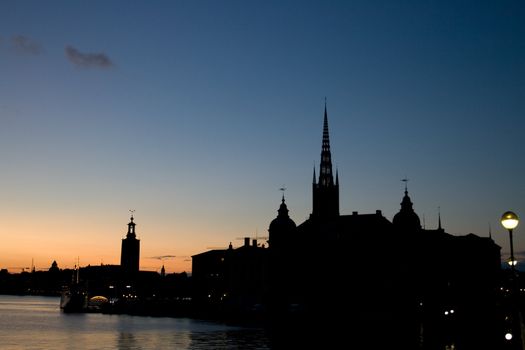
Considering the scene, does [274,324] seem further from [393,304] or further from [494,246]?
[494,246]

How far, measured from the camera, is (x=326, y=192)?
154500 millimetres

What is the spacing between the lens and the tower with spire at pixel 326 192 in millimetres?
153500

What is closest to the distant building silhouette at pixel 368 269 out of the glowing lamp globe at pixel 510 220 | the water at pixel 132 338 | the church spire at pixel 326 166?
the church spire at pixel 326 166

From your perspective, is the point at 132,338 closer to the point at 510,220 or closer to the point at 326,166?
the point at 326,166

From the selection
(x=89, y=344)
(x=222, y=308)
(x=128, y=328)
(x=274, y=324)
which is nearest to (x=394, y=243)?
(x=274, y=324)

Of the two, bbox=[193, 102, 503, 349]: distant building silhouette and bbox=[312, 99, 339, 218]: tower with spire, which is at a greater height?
bbox=[312, 99, 339, 218]: tower with spire

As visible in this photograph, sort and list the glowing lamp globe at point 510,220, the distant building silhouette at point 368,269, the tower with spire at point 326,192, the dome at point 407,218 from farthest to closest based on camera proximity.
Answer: the tower with spire at point 326,192, the dome at point 407,218, the distant building silhouette at point 368,269, the glowing lamp globe at point 510,220

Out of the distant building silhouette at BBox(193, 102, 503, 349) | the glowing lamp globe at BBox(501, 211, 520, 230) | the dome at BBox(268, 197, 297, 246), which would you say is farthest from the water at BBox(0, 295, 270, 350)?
the glowing lamp globe at BBox(501, 211, 520, 230)

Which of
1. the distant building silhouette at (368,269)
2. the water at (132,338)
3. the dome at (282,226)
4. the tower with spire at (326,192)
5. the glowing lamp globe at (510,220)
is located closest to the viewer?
the glowing lamp globe at (510,220)

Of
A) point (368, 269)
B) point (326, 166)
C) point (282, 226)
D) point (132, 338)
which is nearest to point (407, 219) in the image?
point (368, 269)

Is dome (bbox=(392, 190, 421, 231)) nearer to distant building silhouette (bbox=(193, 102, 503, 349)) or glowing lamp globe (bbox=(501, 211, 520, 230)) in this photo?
distant building silhouette (bbox=(193, 102, 503, 349))

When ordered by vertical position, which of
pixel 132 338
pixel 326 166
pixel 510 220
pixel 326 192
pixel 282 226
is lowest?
pixel 132 338

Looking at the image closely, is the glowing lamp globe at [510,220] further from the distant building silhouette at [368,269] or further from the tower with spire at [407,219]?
the tower with spire at [407,219]

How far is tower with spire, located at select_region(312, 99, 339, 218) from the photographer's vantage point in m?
154
